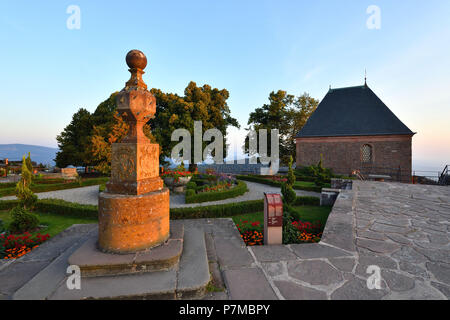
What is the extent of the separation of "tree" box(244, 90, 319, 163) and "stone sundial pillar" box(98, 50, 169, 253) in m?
24.4

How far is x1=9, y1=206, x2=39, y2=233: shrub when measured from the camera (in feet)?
17.9

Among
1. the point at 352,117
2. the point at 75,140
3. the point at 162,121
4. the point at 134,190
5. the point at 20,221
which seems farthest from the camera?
the point at 75,140

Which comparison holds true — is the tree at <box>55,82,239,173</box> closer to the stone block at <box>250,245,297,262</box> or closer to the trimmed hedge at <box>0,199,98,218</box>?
the trimmed hedge at <box>0,199,98,218</box>

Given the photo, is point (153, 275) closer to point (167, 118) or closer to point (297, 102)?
point (167, 118)

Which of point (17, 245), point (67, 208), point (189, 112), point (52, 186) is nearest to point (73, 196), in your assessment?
point (52, 186)

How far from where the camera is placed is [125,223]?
2824mm

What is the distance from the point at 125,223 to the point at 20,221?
5131 millimetres

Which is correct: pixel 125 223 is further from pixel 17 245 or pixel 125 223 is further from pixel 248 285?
pixel 17 245

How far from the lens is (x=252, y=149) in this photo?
1051 inches

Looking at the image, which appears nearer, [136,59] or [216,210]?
[136,59]

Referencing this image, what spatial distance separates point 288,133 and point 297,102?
18.1ft

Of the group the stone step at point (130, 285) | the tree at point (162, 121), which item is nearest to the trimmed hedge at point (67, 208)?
the stone step at point (130, 285)

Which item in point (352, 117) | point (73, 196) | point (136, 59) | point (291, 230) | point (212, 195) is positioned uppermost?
point (352, 117)
